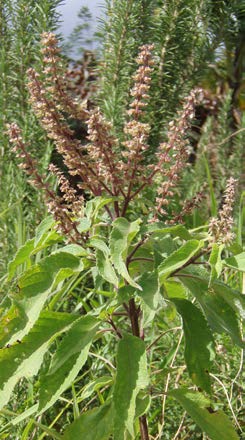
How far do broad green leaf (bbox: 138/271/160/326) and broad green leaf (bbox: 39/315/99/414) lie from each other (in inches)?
5.3

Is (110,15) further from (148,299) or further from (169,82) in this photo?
(148,299)

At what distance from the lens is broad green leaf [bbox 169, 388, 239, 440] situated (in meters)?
1.42

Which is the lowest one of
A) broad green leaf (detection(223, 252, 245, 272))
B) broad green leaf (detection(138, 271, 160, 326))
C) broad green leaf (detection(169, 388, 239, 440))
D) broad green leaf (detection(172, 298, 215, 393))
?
broad green leaf (detection(169, 388, 239, 440))

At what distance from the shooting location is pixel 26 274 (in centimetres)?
132

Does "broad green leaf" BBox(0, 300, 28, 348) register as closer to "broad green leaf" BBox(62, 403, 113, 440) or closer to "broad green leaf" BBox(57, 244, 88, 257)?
"broad green leaf" BBox(57, 244, 88, 257)

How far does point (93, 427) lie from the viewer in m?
1.41

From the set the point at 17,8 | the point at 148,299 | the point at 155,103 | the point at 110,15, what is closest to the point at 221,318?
the point at 148,299

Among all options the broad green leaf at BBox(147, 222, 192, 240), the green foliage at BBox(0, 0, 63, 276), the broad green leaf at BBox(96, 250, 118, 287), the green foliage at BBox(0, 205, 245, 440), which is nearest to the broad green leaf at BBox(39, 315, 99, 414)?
the green foliage at BBox(0, 205, 245, 440)

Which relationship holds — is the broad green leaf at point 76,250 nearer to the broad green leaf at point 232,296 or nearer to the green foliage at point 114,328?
the green foliage at point 114,328

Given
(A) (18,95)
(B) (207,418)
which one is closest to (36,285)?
(B) (207,418)

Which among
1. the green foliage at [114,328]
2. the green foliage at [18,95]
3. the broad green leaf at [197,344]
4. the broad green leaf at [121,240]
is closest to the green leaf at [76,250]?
the green foliage at [114,328]

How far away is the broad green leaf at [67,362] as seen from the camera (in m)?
1.27

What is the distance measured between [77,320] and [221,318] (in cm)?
29

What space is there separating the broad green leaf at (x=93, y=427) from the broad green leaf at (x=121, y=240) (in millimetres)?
369
